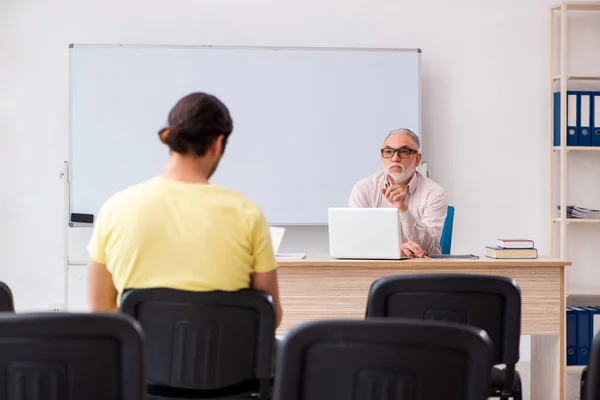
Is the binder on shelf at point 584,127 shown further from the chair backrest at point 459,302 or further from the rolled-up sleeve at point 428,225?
the chair backrest at point 459,302

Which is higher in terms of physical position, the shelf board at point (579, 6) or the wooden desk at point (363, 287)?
the shelf board at point (579, 6)

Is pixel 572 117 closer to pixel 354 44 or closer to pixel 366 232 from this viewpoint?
pixel 354 44

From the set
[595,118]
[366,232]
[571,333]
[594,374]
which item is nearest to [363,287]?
[366,232]

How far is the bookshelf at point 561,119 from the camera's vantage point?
5312 mm

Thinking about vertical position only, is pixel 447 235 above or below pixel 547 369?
above

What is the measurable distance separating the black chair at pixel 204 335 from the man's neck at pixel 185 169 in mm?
324

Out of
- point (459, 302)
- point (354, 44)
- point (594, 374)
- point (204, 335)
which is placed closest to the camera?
point (594, 374)

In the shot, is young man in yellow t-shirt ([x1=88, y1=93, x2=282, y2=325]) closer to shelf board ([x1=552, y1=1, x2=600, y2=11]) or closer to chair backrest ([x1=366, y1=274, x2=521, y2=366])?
chair backrest ([x1=366, y1=274, x2=521, y2=366])

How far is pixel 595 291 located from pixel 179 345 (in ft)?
13.0

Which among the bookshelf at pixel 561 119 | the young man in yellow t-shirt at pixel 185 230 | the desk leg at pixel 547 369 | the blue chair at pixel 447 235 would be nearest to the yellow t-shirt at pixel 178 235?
the young man in yellow t-shirt at pixel 185 230

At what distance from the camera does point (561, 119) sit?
5.32 meters

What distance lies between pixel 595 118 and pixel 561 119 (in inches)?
8.9

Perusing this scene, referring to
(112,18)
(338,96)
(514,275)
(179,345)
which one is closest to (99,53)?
(112,18)

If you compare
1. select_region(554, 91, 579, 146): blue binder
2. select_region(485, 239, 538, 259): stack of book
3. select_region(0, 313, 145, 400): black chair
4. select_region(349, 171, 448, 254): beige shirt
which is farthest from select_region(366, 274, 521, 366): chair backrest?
select_region(554, 91, 579, 146): blue binder
